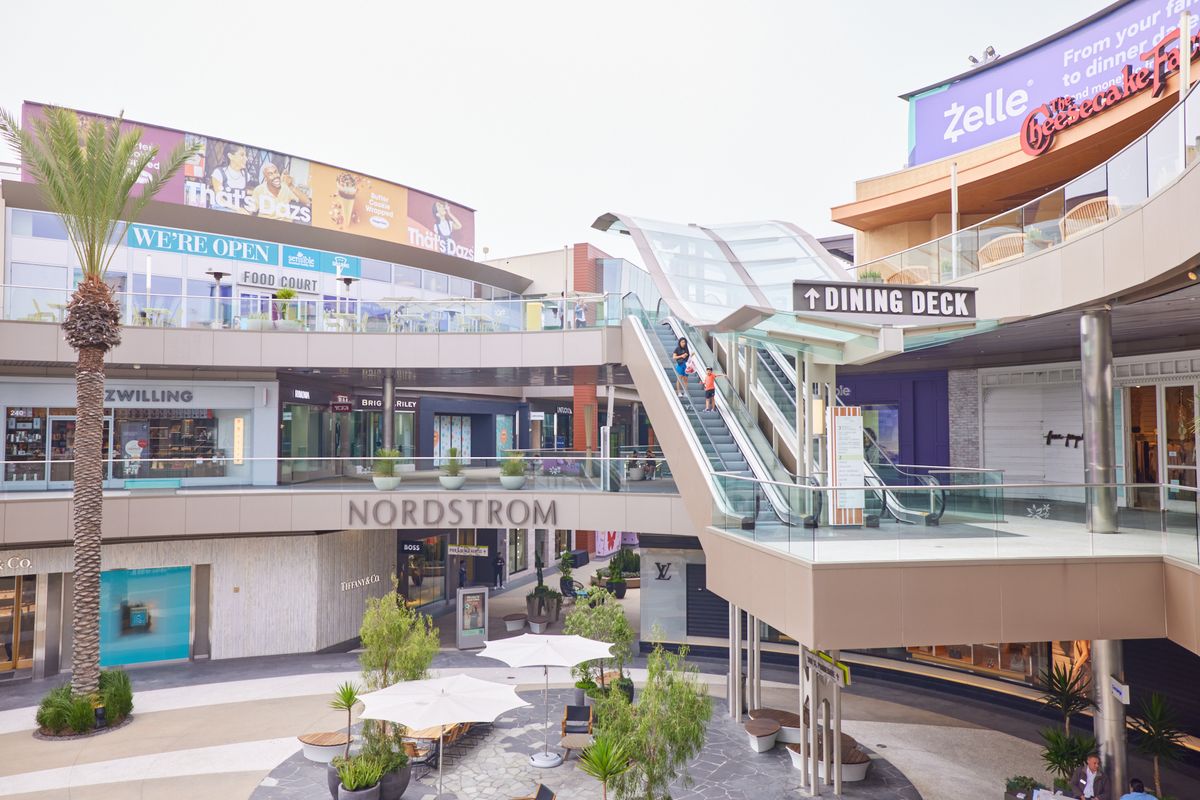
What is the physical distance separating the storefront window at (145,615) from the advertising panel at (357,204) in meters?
14.3

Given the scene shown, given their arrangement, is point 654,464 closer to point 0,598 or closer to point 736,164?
point 0,598

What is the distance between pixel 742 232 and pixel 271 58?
3852 cm

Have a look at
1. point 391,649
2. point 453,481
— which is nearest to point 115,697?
point 391,649

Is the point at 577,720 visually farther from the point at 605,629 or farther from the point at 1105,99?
the point at 1105,99

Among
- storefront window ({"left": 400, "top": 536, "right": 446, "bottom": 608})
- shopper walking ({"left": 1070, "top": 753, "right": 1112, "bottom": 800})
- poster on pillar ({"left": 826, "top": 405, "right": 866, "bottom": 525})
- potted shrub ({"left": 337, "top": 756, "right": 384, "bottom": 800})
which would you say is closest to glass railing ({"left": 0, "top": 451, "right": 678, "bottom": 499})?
storefront window ({"left": 400, "top": 536, "right": 446, "bottom": 608})

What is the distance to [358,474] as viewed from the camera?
2023 centimetres

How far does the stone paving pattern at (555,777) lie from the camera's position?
40.6ft

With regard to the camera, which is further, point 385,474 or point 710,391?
point 385,474

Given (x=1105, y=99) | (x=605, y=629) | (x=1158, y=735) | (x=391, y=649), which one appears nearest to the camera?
(x=1158, y=735)

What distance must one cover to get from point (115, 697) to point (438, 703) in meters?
8.50

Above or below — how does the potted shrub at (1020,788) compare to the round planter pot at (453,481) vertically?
below

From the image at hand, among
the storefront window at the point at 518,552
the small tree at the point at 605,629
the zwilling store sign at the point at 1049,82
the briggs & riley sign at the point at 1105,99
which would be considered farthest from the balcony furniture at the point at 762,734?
the storefront window at the point at 518,552

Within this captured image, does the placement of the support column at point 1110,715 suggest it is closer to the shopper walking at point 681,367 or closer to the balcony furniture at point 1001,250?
the balcony furniture at point 1001,250

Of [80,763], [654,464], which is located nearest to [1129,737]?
[654,464]
